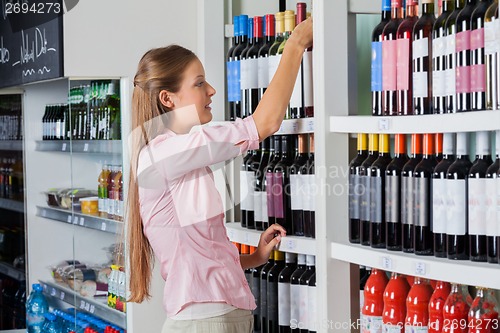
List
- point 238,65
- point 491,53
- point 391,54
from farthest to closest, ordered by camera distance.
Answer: point 238,65 < point 391,54 < point 491,53

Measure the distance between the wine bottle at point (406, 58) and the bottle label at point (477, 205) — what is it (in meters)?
0.35

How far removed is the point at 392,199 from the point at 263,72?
82cm

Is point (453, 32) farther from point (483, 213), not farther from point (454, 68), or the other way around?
point (483, 213)

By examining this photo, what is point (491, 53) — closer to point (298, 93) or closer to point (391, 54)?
point (391, 54)

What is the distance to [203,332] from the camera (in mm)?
2445

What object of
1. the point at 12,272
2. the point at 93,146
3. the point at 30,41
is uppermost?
the point at 30,41

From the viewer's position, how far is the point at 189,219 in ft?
8.11

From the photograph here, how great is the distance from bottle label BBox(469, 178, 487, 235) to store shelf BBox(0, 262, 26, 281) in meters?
3.71

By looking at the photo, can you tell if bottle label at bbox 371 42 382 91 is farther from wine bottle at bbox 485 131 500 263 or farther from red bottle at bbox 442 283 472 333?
red bottle at bbox 442 283 472 333

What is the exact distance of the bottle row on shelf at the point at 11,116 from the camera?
16.9 feet

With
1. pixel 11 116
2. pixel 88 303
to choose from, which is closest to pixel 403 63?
pixel 88 303

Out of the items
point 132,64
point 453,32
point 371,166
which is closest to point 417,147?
point 371,166

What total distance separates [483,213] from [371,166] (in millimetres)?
436

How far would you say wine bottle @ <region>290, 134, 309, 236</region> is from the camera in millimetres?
2809
